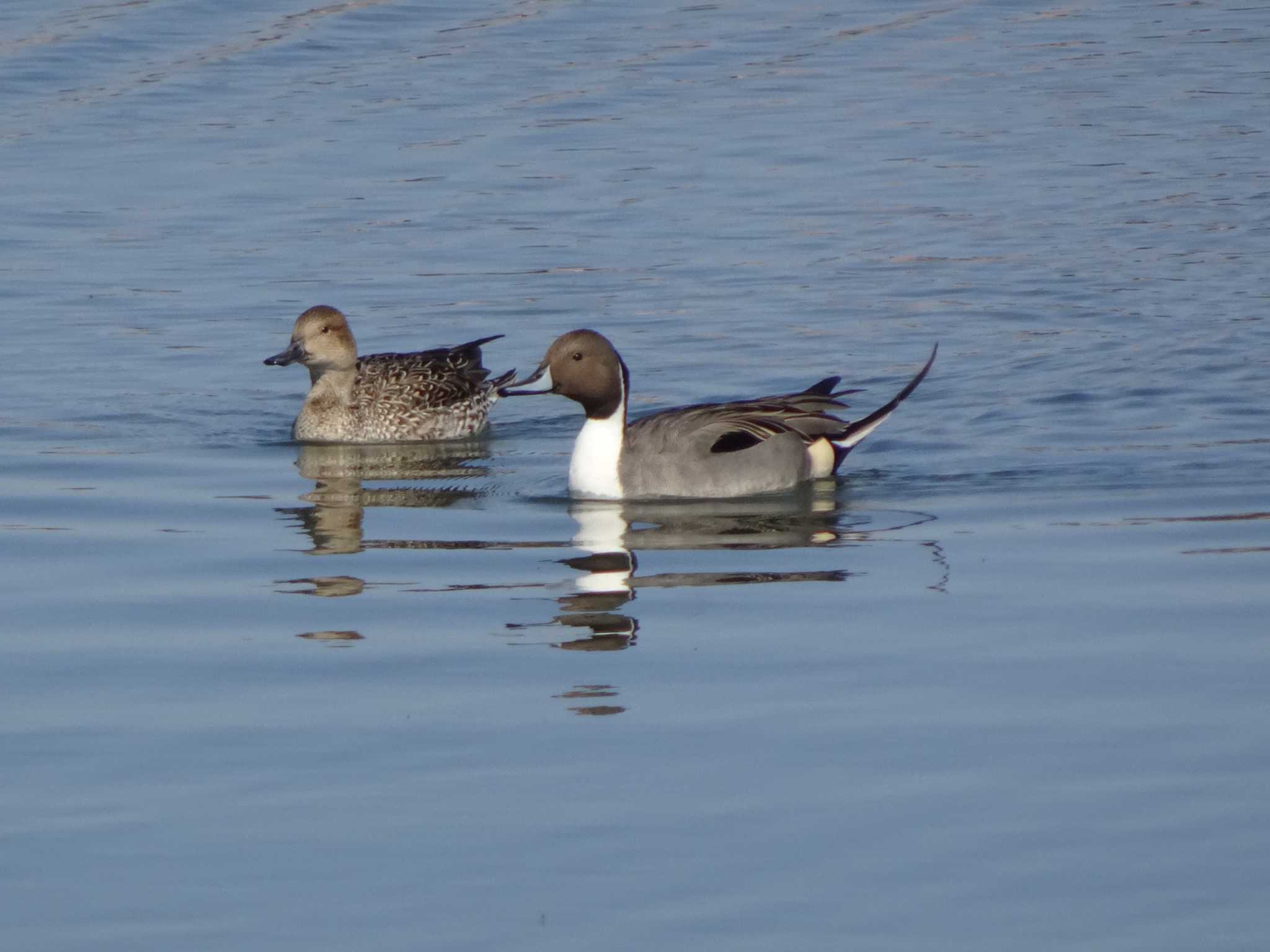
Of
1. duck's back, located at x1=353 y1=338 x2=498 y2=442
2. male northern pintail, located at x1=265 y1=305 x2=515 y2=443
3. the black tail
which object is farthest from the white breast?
duck's back, located at x1=353 y1=338 x2=498 y2=442

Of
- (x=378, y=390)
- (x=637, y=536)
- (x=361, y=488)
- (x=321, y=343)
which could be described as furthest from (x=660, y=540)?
(x=321, y=343)

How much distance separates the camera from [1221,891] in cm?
538

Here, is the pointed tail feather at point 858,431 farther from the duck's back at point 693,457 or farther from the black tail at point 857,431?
the duck's back at point 693,457

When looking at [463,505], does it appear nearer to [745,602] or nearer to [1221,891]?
[745,602]

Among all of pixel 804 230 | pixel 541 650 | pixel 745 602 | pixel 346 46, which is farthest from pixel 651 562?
pixel 346 46

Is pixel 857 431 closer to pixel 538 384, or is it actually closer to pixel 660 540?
pixel 538 384

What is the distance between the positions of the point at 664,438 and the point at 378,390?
9.26 feet

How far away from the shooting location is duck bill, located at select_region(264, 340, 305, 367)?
12.6m

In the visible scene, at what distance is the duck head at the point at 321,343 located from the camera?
1274cm

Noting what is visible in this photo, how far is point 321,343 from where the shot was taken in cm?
1293

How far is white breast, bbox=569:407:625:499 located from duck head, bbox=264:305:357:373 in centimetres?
250

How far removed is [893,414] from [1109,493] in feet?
8.41

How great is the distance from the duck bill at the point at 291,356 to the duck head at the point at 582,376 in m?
2.24

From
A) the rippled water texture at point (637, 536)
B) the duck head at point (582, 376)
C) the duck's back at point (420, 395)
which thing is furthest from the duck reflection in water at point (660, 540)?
the duck's back at point (420, 395)
